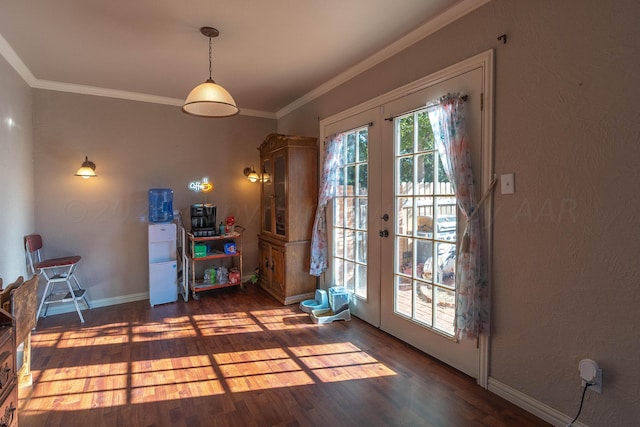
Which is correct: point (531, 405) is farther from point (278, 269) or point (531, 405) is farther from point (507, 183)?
point (278, 269)

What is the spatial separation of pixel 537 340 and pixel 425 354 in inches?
34.9

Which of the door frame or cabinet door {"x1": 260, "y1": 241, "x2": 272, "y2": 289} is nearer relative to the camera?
the door frame

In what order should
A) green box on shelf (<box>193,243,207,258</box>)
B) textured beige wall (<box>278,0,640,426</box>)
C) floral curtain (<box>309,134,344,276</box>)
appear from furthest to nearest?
green box on shelf (<box>193,243,207,258</box>)
floral curtain (<box>309,134,344,276</box>)
textured beige wall (<box>278,0,640,426</box>)

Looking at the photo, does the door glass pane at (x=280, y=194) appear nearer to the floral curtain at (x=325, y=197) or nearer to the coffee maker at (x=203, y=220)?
the floral curtain at (x=325, y=197)

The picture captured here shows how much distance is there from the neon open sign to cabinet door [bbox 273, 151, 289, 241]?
91 centimetres

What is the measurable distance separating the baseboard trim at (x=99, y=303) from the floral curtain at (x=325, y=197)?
2228 millimetres

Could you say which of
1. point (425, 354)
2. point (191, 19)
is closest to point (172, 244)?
point (191, 19)

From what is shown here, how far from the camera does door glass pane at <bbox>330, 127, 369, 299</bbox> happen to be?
3149 mm

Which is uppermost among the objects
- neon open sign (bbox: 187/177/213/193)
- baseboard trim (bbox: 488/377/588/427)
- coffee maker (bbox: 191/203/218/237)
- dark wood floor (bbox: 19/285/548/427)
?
neon open sign (bbox: 187/177/213/193)

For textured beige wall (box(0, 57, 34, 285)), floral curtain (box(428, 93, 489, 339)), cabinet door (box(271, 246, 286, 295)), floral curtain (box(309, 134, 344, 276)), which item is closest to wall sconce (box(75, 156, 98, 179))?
textured beige wall (box(0, 57, 34, 285))

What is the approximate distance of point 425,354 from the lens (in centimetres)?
251

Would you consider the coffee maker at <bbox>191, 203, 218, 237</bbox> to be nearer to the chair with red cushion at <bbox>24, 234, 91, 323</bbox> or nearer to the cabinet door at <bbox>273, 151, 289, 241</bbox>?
the cabinet door at <bbox>273, 151, 289, 241</bbox>

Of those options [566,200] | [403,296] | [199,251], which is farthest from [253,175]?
[566,200]

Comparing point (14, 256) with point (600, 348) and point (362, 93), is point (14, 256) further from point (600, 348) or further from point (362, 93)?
point (600, 348)
